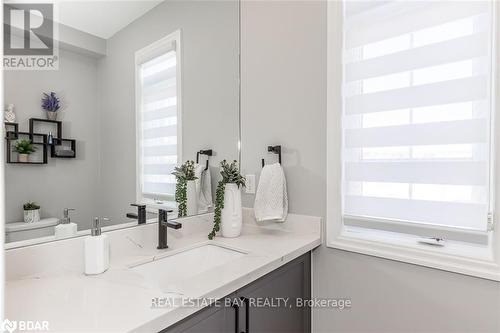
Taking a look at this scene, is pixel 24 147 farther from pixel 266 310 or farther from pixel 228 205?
pixel 266 310

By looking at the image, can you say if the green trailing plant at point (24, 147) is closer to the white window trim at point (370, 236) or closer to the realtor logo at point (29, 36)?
the realtor logo at point (29, 36)

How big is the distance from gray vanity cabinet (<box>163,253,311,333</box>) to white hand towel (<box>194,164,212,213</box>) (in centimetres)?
60

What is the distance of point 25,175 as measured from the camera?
93cm

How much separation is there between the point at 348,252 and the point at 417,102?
2.47ft

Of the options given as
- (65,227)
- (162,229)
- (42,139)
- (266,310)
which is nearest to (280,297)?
(266,310)

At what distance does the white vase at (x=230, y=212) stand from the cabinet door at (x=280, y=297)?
0.37 meters

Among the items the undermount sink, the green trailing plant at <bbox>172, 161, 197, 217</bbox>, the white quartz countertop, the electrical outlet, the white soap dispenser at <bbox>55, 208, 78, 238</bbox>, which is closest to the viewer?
the white quartz countertop

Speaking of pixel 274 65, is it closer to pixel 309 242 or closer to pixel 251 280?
pixel 309 242

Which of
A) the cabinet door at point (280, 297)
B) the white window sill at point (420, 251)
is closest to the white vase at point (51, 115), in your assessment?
the cabinet door at point (280, 297)

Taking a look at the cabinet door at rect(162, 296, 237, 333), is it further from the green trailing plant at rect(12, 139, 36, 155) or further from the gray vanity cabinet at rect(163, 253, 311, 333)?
the green trailing plant at rect(12, 139, 36, 155)

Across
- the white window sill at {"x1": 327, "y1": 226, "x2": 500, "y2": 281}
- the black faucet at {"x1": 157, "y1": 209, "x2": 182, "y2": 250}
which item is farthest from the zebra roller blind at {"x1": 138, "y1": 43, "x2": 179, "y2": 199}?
the white window sill at {"x1": 327, "y1": 226, "x2": 500, "y2": 281}

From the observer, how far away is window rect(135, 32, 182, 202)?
4.20 feet

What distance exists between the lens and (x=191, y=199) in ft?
5.03

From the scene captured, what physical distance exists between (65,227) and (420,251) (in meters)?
1.42
